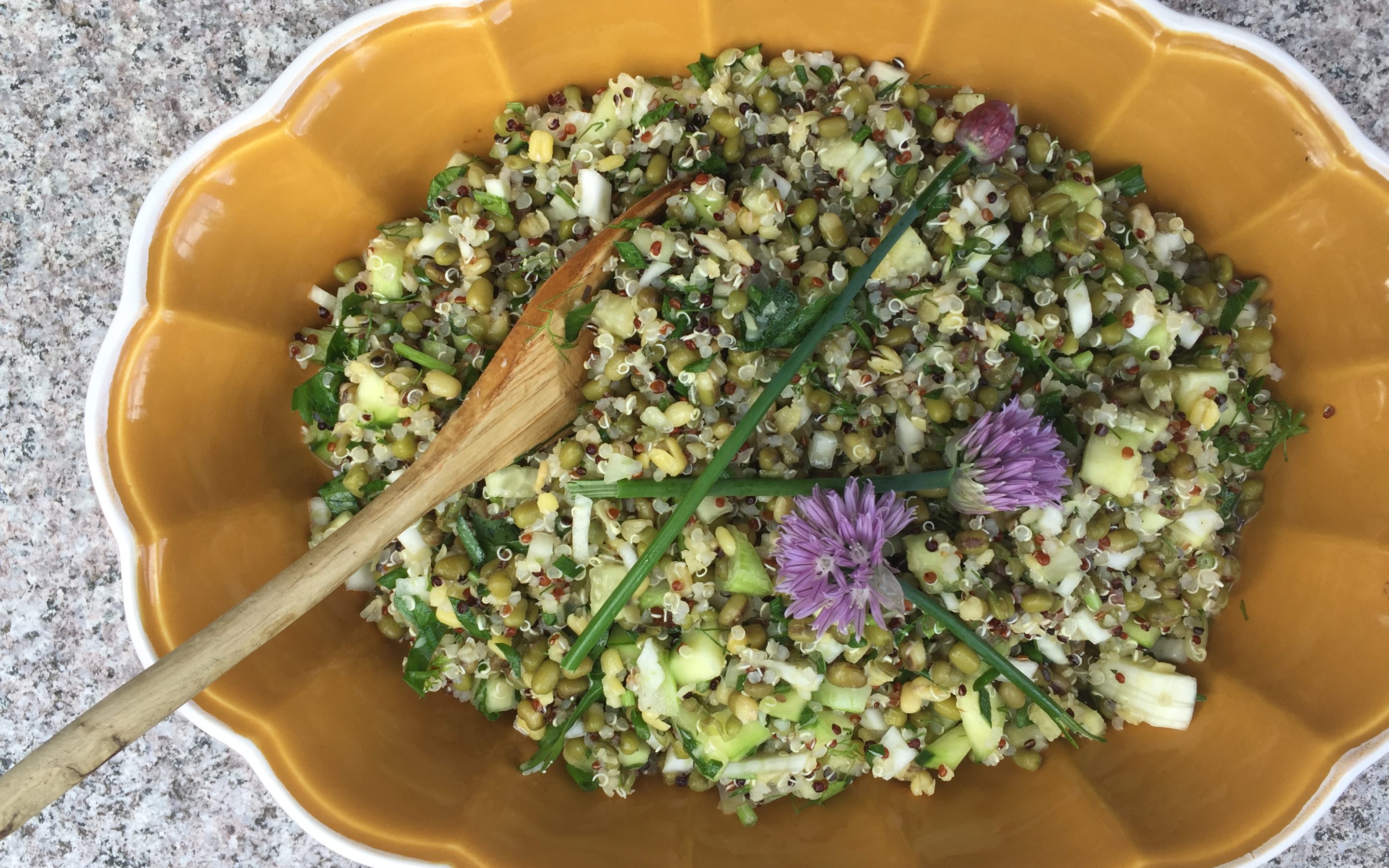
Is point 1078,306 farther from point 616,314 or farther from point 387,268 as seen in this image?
point 387,268

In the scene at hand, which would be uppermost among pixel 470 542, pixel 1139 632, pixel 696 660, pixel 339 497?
pixel 1139 632

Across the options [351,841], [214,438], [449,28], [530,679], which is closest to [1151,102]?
[449,28]

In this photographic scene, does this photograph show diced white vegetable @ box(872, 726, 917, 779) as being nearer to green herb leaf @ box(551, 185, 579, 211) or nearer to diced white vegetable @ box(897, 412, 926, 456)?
diced white vegetable @ box(897, 412, 926, 456)

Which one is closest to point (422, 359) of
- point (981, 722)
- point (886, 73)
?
point (886, 73)

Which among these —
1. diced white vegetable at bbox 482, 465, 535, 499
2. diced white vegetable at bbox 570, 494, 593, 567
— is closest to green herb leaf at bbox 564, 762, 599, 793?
diced white vegetable at bbox 570, 494, 593, 567

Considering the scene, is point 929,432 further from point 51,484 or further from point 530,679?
point 51,484
